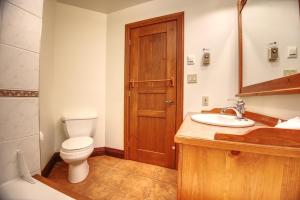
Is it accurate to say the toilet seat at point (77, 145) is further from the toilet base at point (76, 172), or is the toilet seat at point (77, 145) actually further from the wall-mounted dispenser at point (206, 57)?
the wall-mounted dispenser at point (206, 57)

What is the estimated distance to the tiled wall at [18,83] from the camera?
709 millimetres

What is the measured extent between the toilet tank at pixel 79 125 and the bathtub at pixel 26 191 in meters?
1.15

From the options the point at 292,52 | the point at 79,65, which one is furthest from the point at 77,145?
the point at 292,52

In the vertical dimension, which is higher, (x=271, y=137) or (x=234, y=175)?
(x=271, y=137)

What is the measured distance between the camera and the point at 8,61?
721 millimetres

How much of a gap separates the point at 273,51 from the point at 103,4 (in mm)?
2134

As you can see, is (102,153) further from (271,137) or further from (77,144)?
(271,137)

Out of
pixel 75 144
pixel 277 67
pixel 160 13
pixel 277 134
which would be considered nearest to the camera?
pixel 277 134

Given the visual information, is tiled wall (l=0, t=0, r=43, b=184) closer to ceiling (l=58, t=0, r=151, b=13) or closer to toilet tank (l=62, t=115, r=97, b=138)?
toilet tank (l=62, t=115, r=97, b=138)

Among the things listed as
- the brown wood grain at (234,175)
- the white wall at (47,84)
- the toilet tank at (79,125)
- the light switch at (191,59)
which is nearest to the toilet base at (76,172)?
the white wall at (47,84)

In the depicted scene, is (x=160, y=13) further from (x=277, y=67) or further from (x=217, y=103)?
(x=277, y=67)

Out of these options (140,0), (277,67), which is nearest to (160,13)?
(140,0)

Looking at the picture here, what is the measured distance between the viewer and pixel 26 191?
2.23ft

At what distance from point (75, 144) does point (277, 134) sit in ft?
5.57
